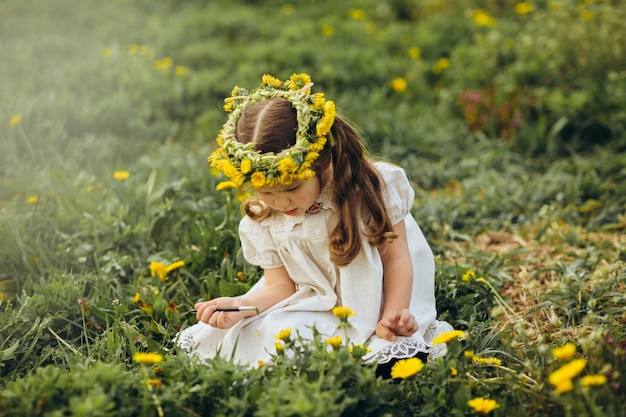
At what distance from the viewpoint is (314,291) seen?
251cm

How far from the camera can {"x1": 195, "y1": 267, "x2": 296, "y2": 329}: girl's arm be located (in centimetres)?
230

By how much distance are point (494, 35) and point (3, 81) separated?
3596 millimetres

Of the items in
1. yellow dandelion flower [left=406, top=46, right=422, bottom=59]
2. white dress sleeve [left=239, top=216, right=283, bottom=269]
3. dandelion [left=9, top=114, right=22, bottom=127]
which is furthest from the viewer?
yellow dandelion flower [left=406, top=46, right=422, bottom=59]

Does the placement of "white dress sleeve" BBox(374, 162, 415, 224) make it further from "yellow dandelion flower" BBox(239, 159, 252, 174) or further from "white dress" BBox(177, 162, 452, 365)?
"yellow dandelion flower" BBox(239, 159, 252, 174)

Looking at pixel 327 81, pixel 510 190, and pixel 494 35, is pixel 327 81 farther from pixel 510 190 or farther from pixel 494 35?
pixel 510 190

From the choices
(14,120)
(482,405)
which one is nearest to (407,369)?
(482,405)

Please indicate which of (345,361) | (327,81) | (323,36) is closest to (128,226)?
(345,361)

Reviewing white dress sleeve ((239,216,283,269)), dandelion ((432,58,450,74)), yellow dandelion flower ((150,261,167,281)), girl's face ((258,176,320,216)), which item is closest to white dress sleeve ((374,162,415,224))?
girl's face ((258,176,320,216))

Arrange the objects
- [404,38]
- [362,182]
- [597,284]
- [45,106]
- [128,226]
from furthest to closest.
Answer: [404,38] < [45,106] < [128,226] < [597,284] < [362,182]

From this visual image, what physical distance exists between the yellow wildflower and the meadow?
0.32 feet

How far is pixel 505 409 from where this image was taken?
199 cm

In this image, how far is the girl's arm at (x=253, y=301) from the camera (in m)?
2.30

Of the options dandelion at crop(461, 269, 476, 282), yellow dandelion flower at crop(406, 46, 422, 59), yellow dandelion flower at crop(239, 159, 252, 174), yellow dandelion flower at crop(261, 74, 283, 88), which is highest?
yellow dandelion flower at crop(261, 74, 283, 88)

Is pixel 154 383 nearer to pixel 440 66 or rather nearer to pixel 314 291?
pixel 314 291
